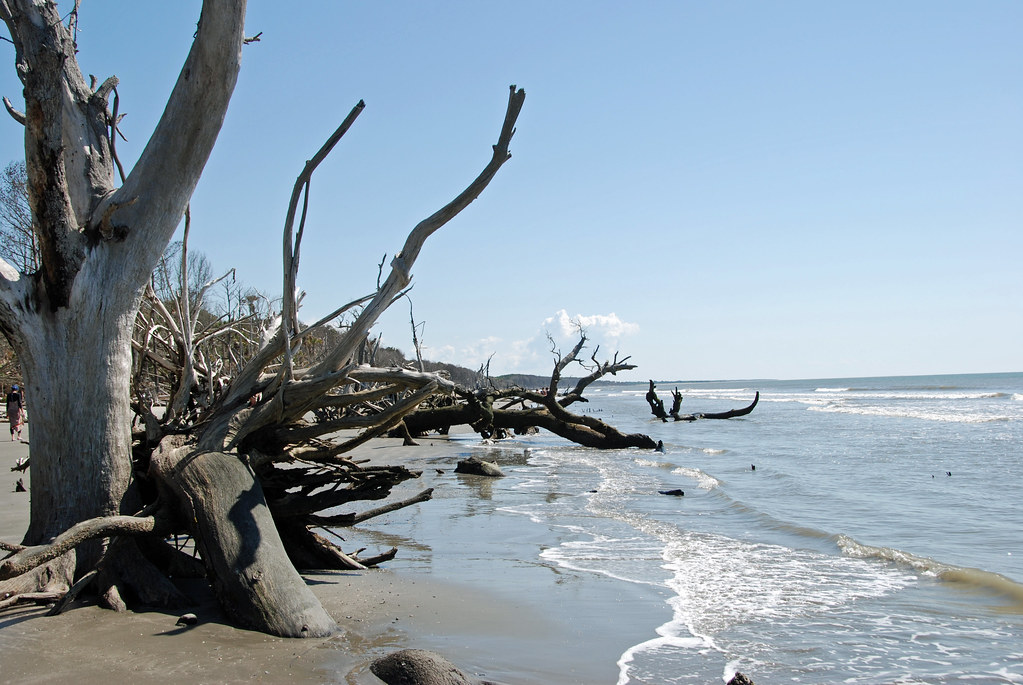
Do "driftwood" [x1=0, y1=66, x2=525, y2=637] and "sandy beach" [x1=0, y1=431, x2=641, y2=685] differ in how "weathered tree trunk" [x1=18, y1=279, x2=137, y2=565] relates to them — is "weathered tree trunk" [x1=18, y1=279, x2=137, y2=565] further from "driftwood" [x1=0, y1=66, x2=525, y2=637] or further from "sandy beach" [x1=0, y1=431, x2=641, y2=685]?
"sandy beach" [x1=0, y1=431, x2=641, y2=685]

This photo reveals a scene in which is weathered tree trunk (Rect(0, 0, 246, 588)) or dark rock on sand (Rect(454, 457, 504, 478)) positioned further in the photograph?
dark rock on sand (Rect(454, 457, 504, 478))

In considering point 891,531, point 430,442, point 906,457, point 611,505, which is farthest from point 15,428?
point 906,457

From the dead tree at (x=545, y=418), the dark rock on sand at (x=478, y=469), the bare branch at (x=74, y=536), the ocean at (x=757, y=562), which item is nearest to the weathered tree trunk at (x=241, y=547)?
the bare branch at (x=74, y=536)

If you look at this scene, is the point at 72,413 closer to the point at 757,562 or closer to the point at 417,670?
the point at 417,670

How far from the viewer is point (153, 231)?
4.75 metres

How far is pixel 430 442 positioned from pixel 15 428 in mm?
10126

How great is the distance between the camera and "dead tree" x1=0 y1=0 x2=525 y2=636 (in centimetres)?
436

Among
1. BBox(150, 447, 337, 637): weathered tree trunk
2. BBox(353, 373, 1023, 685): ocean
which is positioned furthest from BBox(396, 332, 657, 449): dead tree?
BBox(150, 447, 337, 637): weathered tree trunk

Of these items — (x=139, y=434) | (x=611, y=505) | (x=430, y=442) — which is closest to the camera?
(x=139, y=434)

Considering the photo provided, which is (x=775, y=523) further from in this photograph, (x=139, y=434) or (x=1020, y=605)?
(x=139, y=434)

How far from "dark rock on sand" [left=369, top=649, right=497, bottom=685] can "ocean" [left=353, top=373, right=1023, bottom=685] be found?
0.52 meters

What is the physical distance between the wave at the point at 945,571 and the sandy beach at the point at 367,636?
3.29 metres

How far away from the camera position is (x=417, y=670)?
3.55m

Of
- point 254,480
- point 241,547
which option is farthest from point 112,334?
point 241,547
